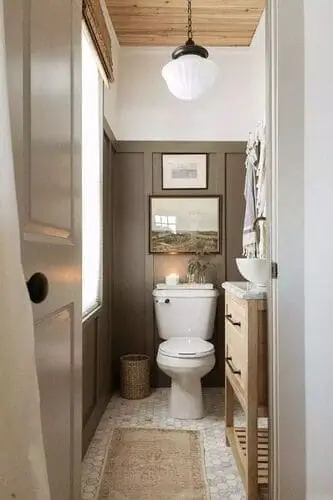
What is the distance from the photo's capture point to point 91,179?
2.69 meters

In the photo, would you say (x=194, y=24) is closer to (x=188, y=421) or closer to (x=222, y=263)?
(x=222, y=263)

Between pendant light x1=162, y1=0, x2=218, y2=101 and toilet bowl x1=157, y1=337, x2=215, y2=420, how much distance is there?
5.13 ft

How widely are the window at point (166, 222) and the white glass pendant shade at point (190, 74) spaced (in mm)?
1047

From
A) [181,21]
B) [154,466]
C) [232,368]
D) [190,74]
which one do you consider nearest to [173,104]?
[181,21]

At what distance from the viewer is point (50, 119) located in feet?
3.44

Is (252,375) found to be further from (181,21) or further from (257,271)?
(181,21)

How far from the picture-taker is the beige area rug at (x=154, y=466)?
77.8 inches

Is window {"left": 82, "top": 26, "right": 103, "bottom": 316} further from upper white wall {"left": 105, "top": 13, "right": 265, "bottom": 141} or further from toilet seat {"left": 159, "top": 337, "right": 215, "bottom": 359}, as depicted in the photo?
upper white wall {"left": 105, "top": 13, "right": 265, "bottom": 141}

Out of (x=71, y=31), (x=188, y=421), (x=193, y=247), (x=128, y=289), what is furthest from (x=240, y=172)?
(x=71, y=31)

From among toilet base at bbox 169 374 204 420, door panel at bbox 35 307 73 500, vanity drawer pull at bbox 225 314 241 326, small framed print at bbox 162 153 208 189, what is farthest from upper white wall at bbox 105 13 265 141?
door panel at bbox 35 307 73 500

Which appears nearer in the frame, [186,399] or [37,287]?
[37,287]

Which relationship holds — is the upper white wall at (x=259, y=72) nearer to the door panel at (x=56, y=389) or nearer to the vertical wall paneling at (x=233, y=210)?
the vertical wall paneling at (x=233, y=210)

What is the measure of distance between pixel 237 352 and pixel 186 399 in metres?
0.94

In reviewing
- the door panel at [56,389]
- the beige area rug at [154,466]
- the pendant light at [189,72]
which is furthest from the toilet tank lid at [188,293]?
the door panel at [56,389]
